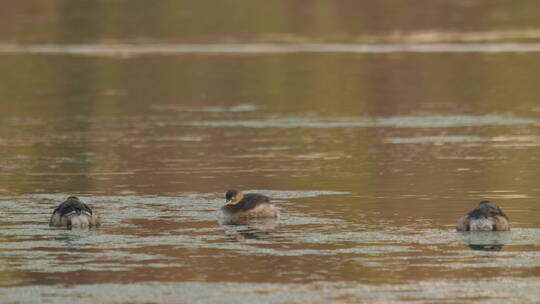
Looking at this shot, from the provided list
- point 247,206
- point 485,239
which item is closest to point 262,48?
point 247,206

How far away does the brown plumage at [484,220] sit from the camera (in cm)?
1827

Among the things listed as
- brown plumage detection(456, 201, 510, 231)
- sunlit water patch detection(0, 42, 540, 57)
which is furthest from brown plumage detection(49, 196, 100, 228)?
sunlit water patch detection(0, 42, 540, 57)

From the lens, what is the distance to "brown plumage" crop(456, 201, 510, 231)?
59.9 ft

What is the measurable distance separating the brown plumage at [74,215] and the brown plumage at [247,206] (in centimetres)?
169

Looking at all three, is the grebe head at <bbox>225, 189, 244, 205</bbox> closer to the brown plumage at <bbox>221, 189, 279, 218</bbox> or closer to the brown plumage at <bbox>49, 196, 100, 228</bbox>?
the brown plumage at <bbox>221, 189, 279, 218</bbox>

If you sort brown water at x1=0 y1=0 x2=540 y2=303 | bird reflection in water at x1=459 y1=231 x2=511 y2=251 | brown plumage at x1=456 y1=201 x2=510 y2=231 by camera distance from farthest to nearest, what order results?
brown plumage at x1=456 y1=201 x2=510 y2=231
bird reflection in water at x1=459 y1=231 x2=511 y2=251
brown water at x1=0 y1=0 x2=540 y2=303

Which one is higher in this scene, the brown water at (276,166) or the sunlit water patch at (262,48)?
the sunlit water patch at (262,48)

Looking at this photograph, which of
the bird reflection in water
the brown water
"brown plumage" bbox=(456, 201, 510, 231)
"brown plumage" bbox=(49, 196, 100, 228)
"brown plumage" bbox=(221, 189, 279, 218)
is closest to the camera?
the brown water

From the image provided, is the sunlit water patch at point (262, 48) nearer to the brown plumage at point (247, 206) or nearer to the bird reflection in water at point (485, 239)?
the brown plumage at point (247, 206)

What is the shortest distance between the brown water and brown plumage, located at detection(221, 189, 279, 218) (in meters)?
0.27

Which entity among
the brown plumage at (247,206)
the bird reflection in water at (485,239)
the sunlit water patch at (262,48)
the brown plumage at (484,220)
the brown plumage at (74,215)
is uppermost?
the sunlit water patch at (262,48)

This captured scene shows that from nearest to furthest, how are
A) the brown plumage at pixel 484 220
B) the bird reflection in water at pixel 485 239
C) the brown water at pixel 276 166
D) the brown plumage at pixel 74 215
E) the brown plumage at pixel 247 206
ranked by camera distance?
the brown water at pixel 276 166, the bird reflection in water at pixel 485 239, the brown plumage at pixel 484 220, the brown plumage at pixel 74 215, the brown plumage at pixel 247 206

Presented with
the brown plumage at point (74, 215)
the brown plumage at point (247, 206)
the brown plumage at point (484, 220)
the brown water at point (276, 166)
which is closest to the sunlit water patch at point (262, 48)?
the brown water at point (276, 166)

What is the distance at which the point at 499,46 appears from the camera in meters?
59.8
